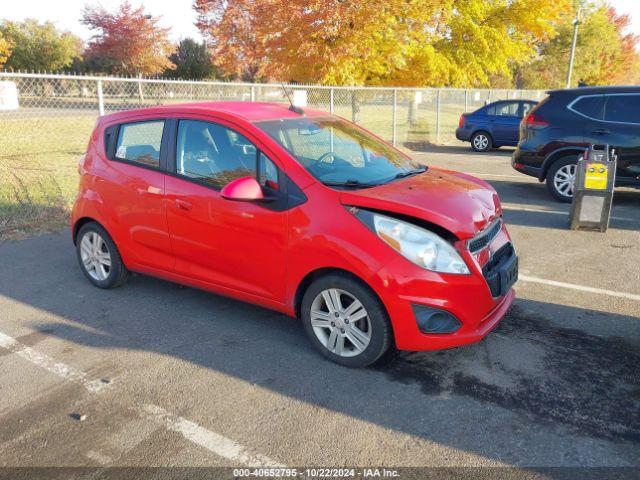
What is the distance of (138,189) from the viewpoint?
441 centimetres

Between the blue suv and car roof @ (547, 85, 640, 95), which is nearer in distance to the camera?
car roof @ (547, 85, 640, 95)

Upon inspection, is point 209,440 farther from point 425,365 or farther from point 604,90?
point 604,90

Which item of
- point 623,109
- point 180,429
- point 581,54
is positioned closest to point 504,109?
point 623,109

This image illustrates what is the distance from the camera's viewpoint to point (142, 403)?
319 centimetres

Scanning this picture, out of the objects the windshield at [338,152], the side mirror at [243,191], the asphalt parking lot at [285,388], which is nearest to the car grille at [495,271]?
the asphalt parking lot at [285,388]

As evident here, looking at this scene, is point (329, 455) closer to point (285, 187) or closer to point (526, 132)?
point (285, 187)

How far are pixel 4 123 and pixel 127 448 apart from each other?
54.1 feet

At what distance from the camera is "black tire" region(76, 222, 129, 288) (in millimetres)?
4820

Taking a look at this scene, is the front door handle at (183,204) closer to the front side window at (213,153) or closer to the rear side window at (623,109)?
the front side window at (213,153)

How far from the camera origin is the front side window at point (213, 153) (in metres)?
3.86

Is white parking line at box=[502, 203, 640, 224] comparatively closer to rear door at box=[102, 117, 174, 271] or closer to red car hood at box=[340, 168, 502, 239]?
red car hood at box=[340, 168, 502, 239]

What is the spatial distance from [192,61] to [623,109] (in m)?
44.6

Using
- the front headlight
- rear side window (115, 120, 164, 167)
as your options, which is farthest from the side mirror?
rear side window (115, 120, 164, 167)

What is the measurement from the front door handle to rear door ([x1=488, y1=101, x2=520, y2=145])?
13.9 m
